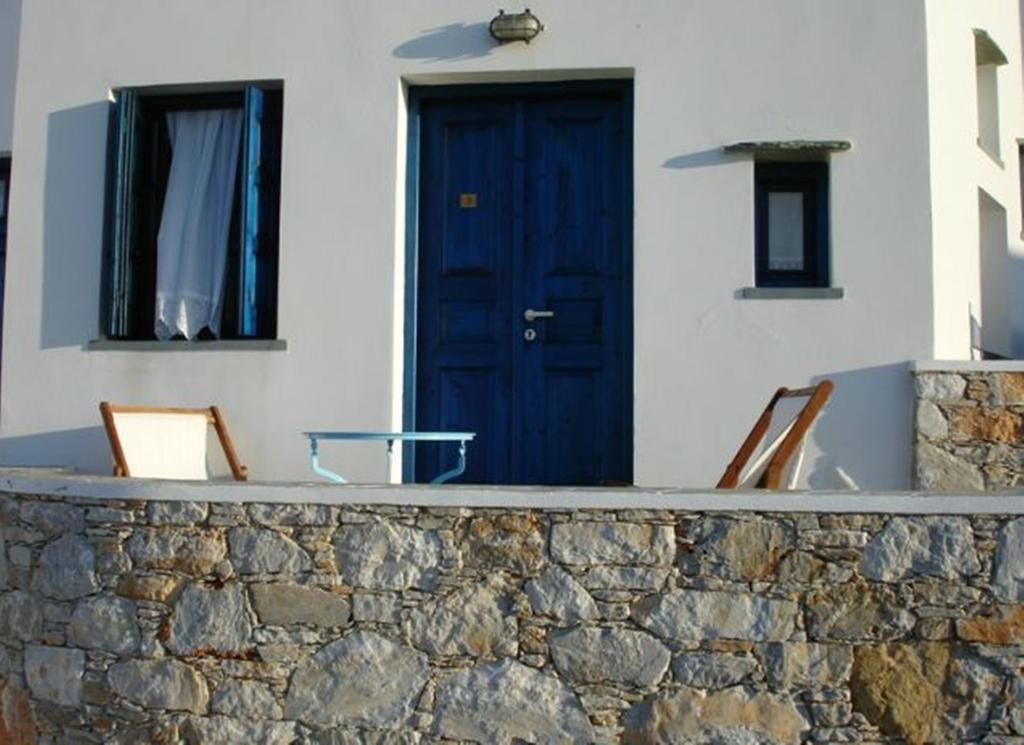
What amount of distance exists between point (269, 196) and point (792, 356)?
3243 millimetres

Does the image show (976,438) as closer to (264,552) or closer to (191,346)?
(264,552)

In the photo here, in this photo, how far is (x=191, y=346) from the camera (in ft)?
23.5

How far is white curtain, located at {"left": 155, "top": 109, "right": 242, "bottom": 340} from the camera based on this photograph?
7316 mm

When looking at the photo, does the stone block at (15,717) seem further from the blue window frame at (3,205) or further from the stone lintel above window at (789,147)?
the stone lintel above window at (789,147)

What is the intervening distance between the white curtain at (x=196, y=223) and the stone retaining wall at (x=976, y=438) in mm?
4148

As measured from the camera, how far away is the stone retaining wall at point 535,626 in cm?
432

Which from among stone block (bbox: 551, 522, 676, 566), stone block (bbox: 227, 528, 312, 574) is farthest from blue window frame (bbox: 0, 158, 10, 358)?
stone block (bbox: 551, 522, 676, 566)

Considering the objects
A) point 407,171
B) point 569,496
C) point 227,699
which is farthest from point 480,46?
point 227,699

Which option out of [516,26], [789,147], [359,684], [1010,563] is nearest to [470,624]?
[359,684]

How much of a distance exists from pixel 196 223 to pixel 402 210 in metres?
1.34

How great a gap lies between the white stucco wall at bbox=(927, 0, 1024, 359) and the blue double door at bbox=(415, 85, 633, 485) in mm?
1756

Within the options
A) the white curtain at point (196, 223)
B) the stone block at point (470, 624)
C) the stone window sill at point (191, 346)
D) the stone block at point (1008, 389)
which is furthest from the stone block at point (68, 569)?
the stone block at point (1008, 389)

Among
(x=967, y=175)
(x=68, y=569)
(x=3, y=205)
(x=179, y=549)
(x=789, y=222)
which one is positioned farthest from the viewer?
(x=3, y=205)

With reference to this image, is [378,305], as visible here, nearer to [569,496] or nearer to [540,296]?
[540,296]
